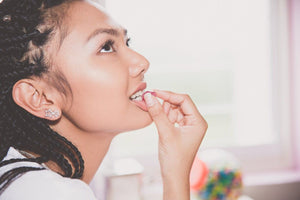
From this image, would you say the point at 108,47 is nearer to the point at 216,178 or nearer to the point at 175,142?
the point at 175,142

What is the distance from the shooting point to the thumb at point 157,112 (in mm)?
860

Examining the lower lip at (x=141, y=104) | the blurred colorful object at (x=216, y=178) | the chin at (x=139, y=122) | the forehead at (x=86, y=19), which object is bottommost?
the blurred colorful object at (x=216, y=178)

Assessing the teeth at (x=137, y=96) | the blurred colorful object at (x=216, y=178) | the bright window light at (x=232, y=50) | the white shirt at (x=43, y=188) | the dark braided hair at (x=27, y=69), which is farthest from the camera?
the bright window light at (x=232, y=50)

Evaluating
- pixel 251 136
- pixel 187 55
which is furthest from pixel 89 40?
pixel 251 136

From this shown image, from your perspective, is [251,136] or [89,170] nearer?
[89,170]

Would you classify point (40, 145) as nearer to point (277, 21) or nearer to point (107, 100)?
point (107, 100)

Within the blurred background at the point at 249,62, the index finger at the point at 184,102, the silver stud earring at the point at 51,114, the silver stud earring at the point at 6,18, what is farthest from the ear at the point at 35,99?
the blurred background at the point at 249,62

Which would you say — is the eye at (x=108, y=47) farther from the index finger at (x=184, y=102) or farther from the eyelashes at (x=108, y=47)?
the index finger at (x=184, y=102)

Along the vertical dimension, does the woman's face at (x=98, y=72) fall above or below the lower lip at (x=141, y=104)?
above

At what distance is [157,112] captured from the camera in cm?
86

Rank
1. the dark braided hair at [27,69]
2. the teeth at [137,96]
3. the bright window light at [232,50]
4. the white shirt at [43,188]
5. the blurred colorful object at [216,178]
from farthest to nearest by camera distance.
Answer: the bright window light at [232,50], the blurred colorful object at [216,178], the teeth at [137,96], the dark braided hair at [27,69], the white shirt at [43,188]

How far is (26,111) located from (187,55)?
1.10m

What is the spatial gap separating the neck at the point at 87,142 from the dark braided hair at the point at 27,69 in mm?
39

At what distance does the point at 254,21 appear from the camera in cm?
177
